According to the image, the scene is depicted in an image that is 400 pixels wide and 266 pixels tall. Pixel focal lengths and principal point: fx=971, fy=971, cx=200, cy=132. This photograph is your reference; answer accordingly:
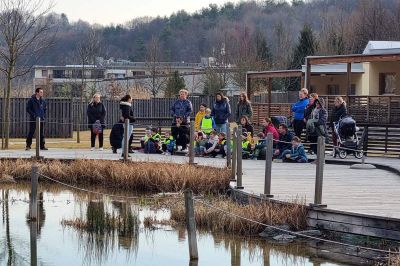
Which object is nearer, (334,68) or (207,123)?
(207,123)

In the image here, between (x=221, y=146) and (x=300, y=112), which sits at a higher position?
(x=300, y=112)

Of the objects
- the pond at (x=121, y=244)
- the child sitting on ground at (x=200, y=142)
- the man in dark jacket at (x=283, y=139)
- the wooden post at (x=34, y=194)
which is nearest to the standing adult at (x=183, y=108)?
the child sitting on ground at (x=200, y=142)

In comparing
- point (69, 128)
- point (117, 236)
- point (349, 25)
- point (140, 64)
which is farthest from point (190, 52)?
point (117, 236)

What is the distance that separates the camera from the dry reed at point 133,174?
2072cm

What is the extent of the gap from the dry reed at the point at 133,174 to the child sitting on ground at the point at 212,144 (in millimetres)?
3510

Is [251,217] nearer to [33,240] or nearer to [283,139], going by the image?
[33,240]

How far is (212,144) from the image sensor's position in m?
26.1

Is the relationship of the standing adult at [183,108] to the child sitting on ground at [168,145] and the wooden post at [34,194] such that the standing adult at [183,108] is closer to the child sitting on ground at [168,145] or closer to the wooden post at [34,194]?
the child sitting on ground at [168,145]

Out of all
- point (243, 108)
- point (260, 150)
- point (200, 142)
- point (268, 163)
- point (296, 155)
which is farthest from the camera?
point (243, 108)

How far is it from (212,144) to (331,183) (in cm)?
741

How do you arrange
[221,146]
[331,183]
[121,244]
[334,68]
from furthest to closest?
[334,68], [221,146], [331,183], [121,244]

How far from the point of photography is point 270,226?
14914 millimetres

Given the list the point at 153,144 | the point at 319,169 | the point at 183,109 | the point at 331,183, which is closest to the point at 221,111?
the point at 183,109

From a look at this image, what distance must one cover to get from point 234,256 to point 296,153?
33.2ft
